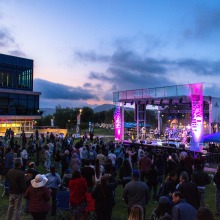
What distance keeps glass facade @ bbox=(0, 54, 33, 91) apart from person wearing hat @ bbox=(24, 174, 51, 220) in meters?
53.2

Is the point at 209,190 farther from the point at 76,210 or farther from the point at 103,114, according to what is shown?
the point at 103,114

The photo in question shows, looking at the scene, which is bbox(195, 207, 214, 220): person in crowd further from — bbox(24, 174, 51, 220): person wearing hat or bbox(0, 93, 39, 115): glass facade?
bbox(0, 93, 39, 115): glass facade

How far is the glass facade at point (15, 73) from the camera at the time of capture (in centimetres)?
5675

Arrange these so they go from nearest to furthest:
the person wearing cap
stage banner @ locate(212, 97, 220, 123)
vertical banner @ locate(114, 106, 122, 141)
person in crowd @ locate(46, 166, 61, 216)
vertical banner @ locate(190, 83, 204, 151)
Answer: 1. the person wearing cap
2. person in crowd @ locate(46, 166, 61, 216)
3. vertical banner @ locate(190, 83, 204, 151)
4. stage banner @ locate(212, 97, 220, 123)
5. vertical banner @ locate(114, 106, 122, 141)

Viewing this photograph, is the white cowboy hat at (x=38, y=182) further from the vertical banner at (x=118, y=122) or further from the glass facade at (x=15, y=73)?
the glass facade at (x=15, y=73)

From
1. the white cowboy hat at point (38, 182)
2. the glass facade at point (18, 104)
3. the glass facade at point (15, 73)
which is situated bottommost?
the white cowboy hat at point (38, 182)

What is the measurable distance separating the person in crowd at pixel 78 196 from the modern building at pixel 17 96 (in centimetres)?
4715

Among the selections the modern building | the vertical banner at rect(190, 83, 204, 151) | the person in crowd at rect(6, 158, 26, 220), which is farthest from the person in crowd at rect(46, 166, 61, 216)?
the modern building

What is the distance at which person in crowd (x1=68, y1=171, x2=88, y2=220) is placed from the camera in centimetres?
671

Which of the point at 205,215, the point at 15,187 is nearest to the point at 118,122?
the point at 15,187

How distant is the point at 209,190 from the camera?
1241cm

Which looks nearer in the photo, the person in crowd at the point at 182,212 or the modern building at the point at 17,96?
the person in crowd at the point at 182,212

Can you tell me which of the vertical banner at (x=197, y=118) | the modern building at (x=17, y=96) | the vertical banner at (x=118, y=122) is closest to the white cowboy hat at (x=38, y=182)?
the vertical banner at (x=197, y=118)

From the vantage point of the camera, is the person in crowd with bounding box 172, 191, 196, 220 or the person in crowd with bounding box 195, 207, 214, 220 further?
the person in crowd with bounding box 172, 191, 196, 220
